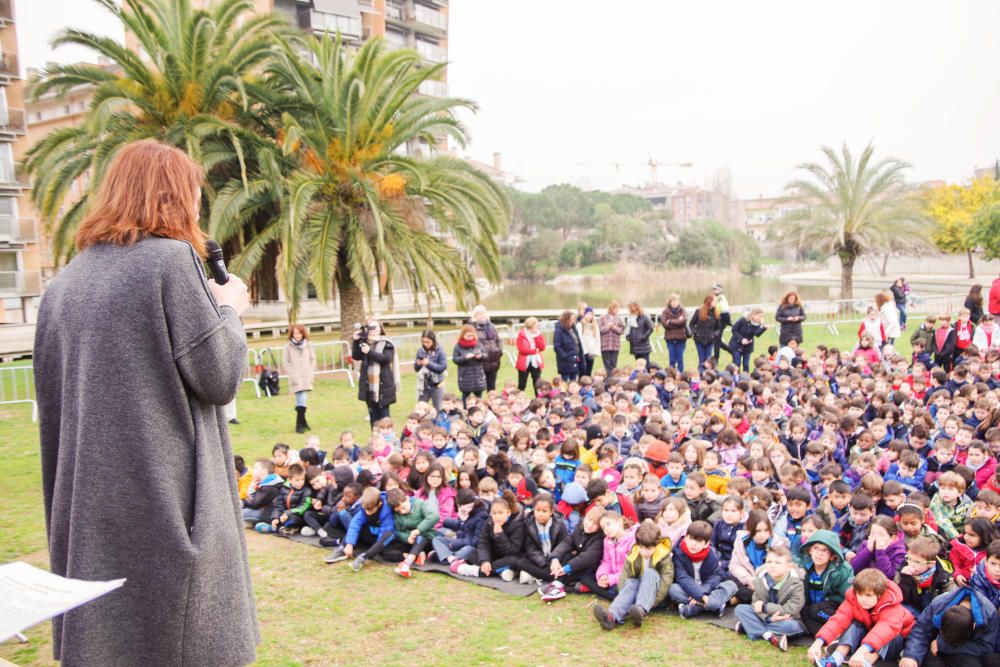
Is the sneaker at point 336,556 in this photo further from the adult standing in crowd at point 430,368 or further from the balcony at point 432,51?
the balcony at point 432,51

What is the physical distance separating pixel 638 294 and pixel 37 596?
154 ft

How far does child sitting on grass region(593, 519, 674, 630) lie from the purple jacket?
4.08 feet

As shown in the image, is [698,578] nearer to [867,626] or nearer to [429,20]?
[867,626]

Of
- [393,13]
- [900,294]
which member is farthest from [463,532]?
[393,13]

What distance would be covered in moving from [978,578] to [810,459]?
3036 millimetres

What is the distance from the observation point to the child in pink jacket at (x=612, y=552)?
566 cm

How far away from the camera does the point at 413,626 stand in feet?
17.1

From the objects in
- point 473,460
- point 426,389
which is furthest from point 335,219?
point 473,460

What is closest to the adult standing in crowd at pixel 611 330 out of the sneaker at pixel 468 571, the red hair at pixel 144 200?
the sneaker at pixel 468 571

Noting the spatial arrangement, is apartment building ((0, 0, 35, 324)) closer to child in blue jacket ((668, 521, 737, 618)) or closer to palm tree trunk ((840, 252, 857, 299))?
child in blue jacket ((668, 521, 737, 618))

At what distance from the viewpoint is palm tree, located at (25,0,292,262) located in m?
13.8

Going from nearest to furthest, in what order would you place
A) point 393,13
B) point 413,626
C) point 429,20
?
1. point 413,626
2. point 393,13
3. point 429,20

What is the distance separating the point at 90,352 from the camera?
169 cm

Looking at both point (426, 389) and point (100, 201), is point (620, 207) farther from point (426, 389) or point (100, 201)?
point (100, 201)
